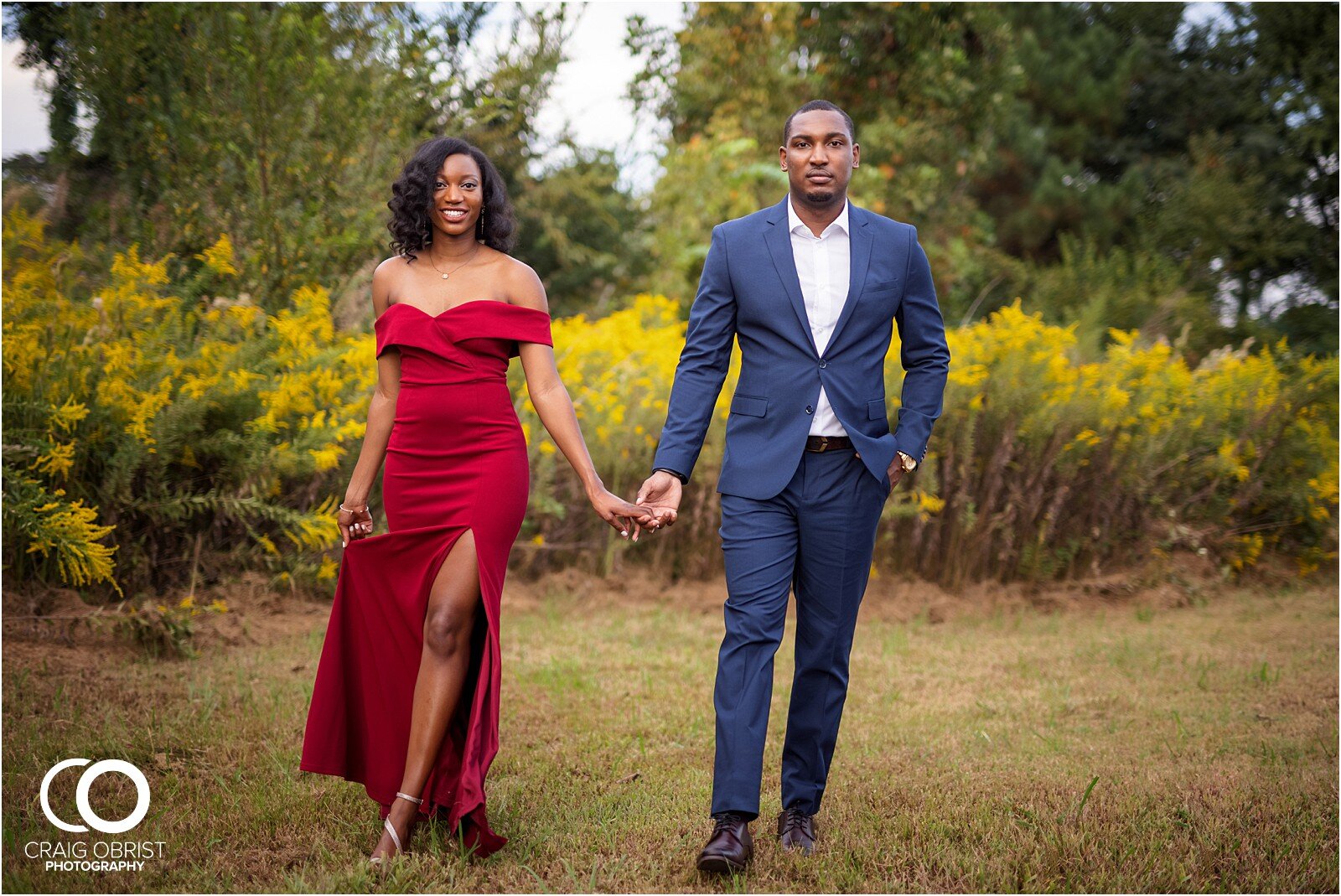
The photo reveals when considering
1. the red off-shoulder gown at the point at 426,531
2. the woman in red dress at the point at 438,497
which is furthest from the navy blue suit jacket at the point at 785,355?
the red off-shoulder gown at the point at 426,531

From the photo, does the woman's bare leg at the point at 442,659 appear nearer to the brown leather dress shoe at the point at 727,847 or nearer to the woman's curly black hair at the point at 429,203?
the brown leather dress shoe at the point at 727,847

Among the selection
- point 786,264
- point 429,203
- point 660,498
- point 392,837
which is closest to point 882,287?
point 786,264

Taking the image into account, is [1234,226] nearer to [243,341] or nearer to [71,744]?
[243,341]

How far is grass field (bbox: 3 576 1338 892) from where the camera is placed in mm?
3189

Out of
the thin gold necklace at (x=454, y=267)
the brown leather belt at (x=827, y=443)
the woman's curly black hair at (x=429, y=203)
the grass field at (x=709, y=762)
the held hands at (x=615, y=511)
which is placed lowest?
the grass field at (x=709, y=762)

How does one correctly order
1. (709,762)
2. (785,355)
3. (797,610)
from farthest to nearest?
(709,762)
(785,355)
(797,610)

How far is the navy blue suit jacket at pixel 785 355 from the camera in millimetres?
3283

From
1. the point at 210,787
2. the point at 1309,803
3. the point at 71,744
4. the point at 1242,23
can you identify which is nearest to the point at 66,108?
the point at 71,744

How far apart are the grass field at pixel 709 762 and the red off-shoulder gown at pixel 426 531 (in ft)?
0.92

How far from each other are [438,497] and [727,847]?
1.30 m

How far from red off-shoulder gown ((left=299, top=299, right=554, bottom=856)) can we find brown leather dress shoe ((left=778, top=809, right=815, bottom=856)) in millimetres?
872

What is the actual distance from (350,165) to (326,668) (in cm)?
462

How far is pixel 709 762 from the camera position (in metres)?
4.27

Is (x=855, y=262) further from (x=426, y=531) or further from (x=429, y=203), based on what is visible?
(x=426, y=531)
